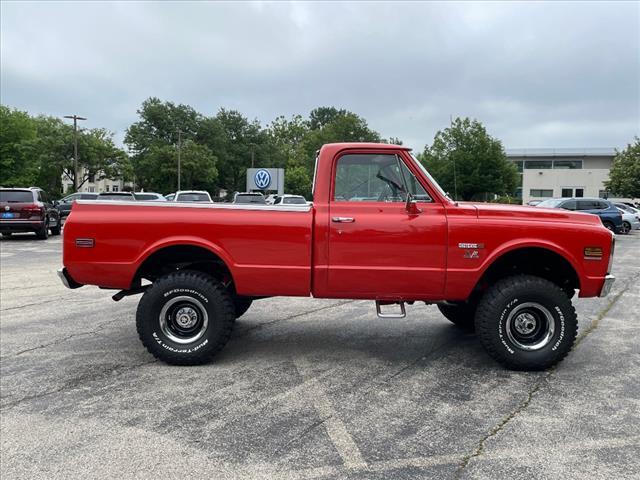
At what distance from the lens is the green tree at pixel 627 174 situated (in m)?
40.7

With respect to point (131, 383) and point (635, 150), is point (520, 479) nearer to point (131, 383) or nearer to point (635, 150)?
point (131, 383)

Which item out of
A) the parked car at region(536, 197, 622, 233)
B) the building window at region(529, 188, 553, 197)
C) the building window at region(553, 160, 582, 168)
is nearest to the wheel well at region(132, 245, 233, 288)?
the parked car at region(536, 197, 622, 233)

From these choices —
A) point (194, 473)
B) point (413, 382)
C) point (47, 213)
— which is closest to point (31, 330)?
point (194, 473)

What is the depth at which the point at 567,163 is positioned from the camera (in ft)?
232

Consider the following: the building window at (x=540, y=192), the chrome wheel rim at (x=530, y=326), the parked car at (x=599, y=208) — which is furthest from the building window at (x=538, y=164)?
the chrome wheel rim at (x=530, y=326)

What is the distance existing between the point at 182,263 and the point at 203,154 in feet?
194

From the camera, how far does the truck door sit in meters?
4.70

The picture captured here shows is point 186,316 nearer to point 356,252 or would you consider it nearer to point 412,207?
point 356,252

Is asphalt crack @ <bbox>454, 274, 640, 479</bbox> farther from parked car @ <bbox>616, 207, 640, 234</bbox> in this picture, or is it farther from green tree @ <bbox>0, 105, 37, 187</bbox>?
green tree @ <bbox>0, 105, 37, 187</bbox>

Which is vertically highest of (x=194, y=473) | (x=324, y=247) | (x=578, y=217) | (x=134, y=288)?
(x=578, y=217)

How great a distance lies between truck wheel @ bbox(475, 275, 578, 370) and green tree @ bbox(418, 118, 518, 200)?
4299 cm

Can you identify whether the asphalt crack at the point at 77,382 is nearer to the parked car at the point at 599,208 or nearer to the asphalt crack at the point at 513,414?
the asphalt crack at the point at 513,414

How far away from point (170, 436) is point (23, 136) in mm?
60745

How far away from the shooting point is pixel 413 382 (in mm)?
4500
